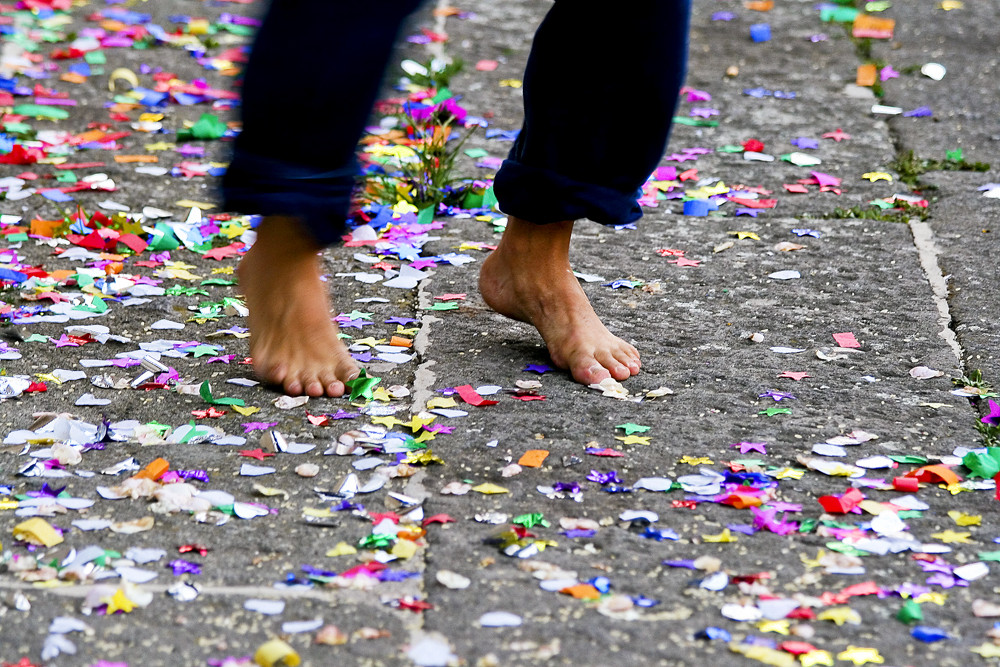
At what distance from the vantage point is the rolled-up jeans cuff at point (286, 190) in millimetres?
1661

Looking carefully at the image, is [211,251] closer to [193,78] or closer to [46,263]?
[46,263]

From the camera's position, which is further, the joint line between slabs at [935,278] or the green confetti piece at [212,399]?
the joint line between slabs at [935,278]

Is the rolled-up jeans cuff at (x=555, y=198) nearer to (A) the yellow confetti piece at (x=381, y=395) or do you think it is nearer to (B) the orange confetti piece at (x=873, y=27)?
(A) the yellow confetti piece at (x=381, y=395)

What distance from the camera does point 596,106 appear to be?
1931mm

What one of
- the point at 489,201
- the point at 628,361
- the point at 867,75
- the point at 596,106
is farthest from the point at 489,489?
the point at 867,75

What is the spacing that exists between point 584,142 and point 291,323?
568 millimetres

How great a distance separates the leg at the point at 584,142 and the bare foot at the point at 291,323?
37cm

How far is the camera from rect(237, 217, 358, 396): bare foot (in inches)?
72.0

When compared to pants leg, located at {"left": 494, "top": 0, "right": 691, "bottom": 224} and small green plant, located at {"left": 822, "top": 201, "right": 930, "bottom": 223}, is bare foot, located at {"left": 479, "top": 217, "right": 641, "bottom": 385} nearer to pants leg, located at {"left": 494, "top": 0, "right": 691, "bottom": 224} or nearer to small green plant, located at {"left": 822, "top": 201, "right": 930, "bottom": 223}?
pants leg, located at {"left": 494, "top": 0, "right": 691, "bottom": 224}

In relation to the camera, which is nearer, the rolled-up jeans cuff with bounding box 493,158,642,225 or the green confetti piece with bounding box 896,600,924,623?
the green confetti piece with bounding box 896,600,924,623

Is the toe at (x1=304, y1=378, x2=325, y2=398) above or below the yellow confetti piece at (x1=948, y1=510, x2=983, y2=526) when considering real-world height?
below

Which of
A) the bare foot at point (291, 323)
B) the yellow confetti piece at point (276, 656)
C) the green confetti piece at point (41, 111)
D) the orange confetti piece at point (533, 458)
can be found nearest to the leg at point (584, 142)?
the orange confetti piece at point (533, 458)

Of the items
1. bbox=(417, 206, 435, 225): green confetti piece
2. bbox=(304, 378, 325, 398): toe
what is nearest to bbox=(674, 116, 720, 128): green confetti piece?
bbox=(417, 206, 435, 225): green confetti piece

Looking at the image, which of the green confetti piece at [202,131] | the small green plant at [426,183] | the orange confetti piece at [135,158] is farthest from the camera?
the green confetti piece at [202,131]
